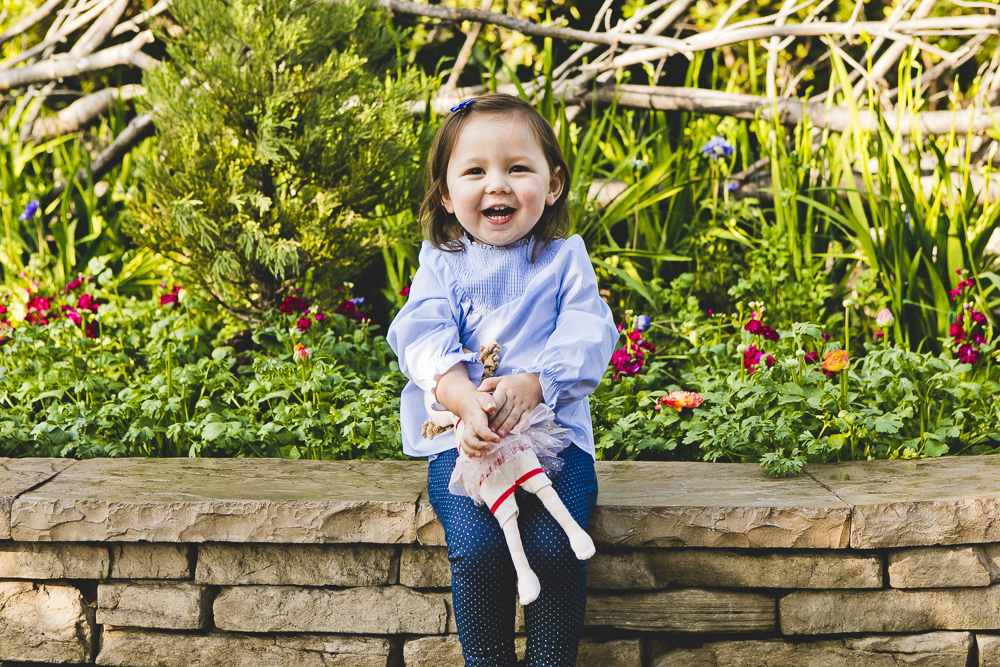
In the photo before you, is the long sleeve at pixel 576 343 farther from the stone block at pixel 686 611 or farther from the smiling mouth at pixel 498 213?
the stone block at pixel 686 611

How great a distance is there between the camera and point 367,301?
10.8 feet

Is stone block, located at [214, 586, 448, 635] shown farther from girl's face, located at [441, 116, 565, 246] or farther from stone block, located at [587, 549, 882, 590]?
girl's face, located at [441, 116, 565, 246]

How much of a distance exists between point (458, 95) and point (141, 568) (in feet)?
7.98

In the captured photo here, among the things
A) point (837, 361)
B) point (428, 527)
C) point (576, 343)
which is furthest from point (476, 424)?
point (837, 361)

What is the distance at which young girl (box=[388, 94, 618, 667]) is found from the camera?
4.78 feet

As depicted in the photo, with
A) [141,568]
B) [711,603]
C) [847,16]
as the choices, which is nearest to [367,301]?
[141,568]

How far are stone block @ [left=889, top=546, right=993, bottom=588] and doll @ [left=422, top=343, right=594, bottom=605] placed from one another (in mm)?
708

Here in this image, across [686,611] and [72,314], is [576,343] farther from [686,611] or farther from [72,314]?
[72,314]

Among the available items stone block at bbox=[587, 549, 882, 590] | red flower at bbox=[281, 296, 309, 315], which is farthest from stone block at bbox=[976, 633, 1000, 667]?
red flower at bbox=[281, 296, 309, 315]

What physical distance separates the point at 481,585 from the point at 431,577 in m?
0.26

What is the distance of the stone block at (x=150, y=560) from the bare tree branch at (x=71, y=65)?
258cm

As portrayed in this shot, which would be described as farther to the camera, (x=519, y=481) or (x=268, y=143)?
(x=268, y=143)

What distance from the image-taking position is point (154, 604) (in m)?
1.74

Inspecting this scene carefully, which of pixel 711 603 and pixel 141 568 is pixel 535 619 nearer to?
pixel 711 603
